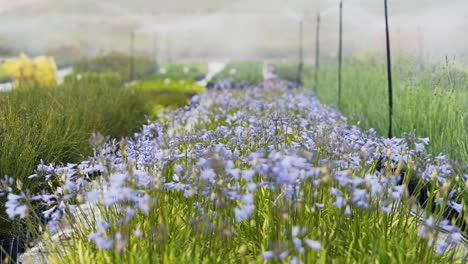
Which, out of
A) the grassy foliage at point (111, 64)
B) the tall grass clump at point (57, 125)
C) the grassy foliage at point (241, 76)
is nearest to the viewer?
the tall grass clump at point (57, 125)

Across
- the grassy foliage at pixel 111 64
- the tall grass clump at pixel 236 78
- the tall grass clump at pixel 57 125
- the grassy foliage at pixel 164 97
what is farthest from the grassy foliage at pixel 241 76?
the tall grass clump at pixel 57 125

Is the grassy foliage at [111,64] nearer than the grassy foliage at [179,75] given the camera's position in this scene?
Yes

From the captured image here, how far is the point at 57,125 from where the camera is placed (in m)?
5.25

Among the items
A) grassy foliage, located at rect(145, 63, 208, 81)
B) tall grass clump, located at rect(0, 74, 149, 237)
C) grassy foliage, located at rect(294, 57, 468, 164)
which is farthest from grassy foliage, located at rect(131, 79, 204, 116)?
grassy foliage, located at rect(145, 63, 208, 81)

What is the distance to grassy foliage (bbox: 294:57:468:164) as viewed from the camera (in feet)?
16.5

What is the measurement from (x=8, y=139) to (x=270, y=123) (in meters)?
1.90

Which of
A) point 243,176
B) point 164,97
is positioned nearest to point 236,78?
point 164,97

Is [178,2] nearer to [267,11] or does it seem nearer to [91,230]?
[267,11]

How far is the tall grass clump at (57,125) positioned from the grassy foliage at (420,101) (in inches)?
110

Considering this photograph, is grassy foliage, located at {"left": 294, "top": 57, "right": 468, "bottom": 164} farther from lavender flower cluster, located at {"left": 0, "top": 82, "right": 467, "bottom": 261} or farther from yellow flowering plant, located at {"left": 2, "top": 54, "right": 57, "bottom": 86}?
yellow flowering plant, located at {"left": 2, "top": 54, "right": 57, "bottom": 86}

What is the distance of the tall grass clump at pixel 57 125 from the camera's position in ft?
13.4

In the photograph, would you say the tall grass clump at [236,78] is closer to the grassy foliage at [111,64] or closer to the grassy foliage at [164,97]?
the grassy foliage at [164,97]

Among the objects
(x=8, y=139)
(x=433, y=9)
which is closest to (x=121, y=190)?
(x=8, y=139)

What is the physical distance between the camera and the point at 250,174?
242 cm
